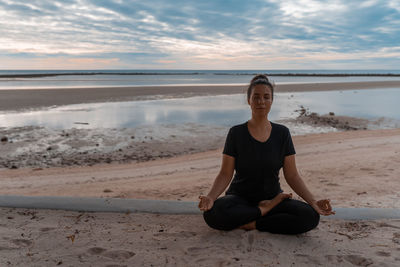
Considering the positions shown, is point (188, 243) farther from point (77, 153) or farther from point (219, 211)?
point (77, 153)

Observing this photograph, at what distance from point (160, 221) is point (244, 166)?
1149 millimetres

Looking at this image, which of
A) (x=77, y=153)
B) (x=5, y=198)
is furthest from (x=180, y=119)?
(x=5, y=198)

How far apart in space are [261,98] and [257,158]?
564mm

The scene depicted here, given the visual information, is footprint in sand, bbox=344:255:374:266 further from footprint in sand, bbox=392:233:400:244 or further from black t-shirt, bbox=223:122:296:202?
black t-shirt, bbox=223:122:296:202

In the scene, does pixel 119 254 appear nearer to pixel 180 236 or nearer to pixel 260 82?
pixel 180 236

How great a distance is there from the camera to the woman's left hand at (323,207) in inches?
124

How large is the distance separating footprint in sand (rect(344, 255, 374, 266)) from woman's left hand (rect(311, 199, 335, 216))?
0.41 meters

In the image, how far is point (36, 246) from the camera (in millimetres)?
3086

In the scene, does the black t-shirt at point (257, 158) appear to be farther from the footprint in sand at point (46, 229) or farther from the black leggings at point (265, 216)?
the footprint in sand at point (46, 229)

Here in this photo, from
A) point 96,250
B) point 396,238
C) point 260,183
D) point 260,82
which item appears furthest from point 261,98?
point 96,250

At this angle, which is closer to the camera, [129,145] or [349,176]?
[349,176]

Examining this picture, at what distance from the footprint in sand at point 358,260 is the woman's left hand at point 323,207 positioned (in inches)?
16.1

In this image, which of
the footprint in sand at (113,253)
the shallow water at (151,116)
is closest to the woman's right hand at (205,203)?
the footprint in sand at (113,253)

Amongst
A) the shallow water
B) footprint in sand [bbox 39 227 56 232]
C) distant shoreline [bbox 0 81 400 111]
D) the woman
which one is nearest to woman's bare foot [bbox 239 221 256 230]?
the woman
